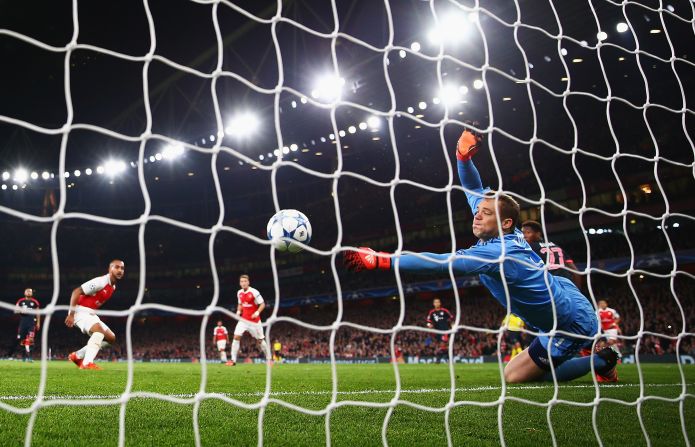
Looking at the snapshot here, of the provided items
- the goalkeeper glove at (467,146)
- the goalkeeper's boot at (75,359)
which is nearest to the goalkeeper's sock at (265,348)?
the goalkeeper glove at (467,146)

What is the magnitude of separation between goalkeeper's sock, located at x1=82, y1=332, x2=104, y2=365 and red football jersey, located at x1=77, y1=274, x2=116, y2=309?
0.41 metres

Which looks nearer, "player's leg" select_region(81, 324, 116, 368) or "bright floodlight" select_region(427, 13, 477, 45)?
"player's leg" select_region(81, 324, 116, 368)

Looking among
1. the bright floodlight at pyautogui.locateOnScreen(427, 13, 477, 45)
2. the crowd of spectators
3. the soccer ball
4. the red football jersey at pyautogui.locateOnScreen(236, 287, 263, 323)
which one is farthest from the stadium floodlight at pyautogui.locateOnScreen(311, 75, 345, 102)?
the soccer ball

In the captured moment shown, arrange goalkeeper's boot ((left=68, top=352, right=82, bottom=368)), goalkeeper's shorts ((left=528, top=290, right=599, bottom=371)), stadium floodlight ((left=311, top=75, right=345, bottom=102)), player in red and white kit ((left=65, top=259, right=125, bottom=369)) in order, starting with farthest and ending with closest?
stadium floodlight ((left=311, top=75, right=345, bottom=102)) → goalkeeper's boot ((left=68, top=352, right=82, bottom=368)) → player in red and white kit ((left=65, top=259, right=125, bottom=369)) → goalkeeper's shorts ((left=528, top=290, right=599, bottom=371))

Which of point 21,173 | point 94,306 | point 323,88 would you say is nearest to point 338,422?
point 94,306

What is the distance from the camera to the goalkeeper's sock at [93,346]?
7.93 m

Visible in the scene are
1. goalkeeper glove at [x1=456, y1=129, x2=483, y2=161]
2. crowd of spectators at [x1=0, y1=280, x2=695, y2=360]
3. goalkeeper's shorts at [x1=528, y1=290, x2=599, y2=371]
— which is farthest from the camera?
crowd of spectators at [x1=0, y1=280, x2=695, y2=360]

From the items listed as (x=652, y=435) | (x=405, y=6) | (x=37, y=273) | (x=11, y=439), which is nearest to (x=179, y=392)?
(x=11, y=439)

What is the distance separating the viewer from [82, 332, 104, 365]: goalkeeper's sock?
7928mm

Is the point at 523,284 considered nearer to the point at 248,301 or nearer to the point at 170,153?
the point at 248,301

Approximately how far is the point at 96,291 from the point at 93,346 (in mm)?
1197

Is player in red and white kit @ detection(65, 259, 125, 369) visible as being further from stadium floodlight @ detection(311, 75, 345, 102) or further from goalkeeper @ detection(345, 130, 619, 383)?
stadium floodlight @ detection(311, 75, 345, 102)

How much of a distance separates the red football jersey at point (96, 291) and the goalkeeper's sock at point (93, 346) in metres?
0.41

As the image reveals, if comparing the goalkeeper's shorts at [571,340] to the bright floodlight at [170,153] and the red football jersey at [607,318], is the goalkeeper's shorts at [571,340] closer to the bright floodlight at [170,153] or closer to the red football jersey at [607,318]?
the red football jersey at [607,318]
